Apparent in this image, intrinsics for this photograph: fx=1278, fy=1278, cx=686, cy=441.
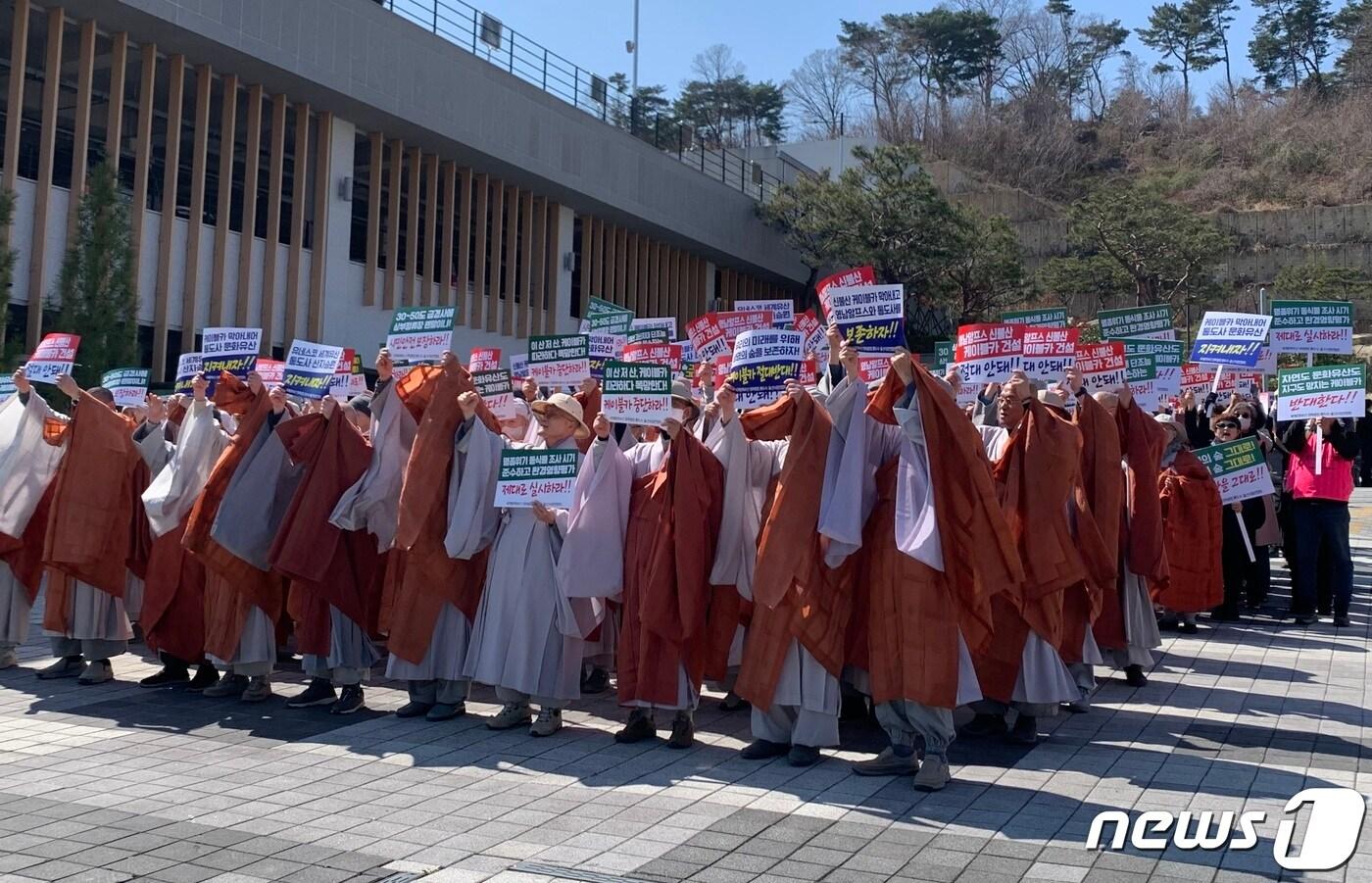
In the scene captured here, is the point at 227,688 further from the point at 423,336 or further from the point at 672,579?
the point at 672,579

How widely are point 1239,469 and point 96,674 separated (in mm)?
9061

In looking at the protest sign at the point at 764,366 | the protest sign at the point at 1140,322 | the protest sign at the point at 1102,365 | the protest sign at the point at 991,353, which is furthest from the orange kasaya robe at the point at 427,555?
the protest sign at the point at 1140,322

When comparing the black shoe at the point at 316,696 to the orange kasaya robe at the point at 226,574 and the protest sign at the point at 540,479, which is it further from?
the protest sign at the point at 540,479

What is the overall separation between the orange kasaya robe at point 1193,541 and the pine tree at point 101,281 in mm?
13266

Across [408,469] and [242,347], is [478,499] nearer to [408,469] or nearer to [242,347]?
[408,469]

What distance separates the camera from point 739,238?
34781mm

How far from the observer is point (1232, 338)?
41.0 ft

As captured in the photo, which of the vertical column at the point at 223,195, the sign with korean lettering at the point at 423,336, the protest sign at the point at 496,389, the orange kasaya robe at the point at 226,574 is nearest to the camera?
the orange kasaya robe at the point at 226,574

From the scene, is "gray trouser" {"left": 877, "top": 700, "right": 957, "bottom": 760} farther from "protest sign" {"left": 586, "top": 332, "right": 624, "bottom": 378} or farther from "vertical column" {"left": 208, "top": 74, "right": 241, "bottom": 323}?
"vertical column" {"left": 208, "top": 74, "right": 241, "bottom": 323}

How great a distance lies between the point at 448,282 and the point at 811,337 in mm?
15062

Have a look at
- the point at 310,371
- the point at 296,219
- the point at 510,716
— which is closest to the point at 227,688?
the point at 510,716

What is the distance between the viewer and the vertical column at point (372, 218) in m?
22.6

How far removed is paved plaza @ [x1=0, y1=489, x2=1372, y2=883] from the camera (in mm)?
4809

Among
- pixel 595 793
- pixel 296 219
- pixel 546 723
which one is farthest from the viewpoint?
pixel 296 219
